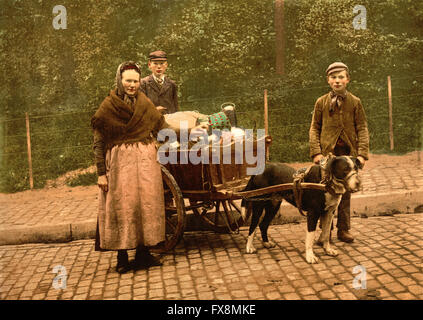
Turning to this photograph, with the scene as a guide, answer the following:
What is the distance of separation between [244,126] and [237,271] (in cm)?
684

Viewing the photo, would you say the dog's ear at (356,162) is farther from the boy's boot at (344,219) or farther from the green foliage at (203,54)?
the green foliage at (203,54)

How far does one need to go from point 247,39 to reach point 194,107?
2.98m

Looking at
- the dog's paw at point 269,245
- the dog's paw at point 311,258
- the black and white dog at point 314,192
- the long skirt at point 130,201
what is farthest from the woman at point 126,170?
the dog's paw at point 311,258

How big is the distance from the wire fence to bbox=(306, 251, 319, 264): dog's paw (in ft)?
17.7

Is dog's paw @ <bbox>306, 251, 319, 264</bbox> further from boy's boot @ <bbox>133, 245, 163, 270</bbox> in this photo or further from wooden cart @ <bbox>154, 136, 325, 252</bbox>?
boy's boot @ <bbox>133, 245, 163, 270</bbox>

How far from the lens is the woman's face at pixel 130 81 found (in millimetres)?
4832

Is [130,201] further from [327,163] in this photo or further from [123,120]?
[327,163]

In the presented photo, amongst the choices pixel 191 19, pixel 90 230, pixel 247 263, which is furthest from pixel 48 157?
pixel 247 263

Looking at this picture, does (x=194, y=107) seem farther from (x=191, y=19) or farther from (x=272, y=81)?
(x=191, y=19)

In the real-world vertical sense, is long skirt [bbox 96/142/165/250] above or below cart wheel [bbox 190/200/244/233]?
above

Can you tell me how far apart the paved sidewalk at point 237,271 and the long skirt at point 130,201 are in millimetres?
419

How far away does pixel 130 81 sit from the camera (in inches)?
191

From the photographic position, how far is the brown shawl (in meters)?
A: 4.85

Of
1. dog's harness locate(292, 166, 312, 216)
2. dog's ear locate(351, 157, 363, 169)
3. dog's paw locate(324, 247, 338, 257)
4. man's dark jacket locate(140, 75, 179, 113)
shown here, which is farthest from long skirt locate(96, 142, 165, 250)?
dog's ear locate(351, 157, 363, 169)
